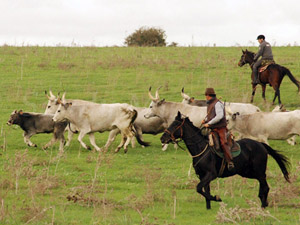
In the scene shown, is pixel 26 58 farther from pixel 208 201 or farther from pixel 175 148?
pixel 208 201

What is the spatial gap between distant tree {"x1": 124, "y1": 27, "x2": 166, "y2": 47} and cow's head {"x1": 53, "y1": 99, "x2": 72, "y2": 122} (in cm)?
2758

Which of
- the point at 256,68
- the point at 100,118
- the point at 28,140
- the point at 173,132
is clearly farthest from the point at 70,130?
the point at 256,68

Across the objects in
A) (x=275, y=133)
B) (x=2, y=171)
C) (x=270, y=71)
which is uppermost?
(x=270, y=71)

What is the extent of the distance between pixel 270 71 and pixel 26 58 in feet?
48.6

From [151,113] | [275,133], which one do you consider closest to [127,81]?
[151,113]

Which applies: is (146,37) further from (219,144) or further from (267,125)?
(219,144)

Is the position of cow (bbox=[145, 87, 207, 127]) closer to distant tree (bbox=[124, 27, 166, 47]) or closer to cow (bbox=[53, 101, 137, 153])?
cow (bbox=[53, 101, 137, 153])

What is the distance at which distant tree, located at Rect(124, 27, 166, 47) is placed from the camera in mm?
46188

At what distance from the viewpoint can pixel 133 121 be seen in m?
18.5

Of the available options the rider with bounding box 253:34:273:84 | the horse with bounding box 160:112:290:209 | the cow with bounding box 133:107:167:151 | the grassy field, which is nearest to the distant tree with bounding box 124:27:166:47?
the grassy field

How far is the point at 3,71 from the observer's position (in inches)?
1196

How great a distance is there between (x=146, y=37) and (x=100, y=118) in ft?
93.0

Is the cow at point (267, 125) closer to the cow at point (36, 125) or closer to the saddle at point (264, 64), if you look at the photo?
the cow at point (36, 125)

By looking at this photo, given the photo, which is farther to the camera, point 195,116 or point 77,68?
point 77,68
